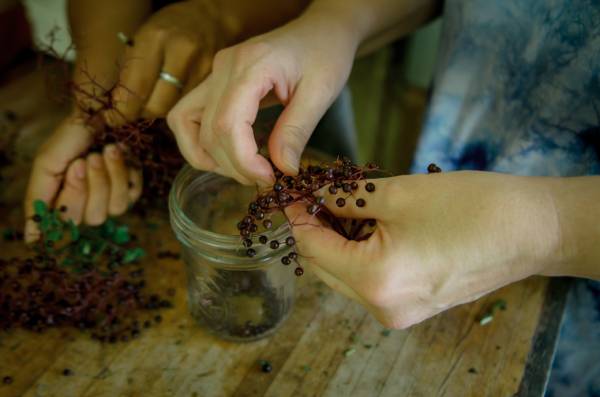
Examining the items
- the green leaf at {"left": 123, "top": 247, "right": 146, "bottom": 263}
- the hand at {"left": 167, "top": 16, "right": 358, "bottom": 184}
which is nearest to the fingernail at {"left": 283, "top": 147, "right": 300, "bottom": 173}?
the hand at {"left": 167, "top": 16, "right": 358, "bottom": 184}

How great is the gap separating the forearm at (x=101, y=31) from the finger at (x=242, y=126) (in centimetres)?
38

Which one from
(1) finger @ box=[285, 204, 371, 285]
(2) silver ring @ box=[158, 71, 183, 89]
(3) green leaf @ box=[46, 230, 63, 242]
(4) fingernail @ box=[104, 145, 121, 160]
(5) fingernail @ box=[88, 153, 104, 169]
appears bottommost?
(3) green leaf @ box=[46, 230, 63, 242]

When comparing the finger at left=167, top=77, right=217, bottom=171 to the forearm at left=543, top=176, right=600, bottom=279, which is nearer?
the forearm at left=543, top=176, right=600, bottom=279

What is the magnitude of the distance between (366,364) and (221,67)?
483mm

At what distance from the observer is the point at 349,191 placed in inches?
25.8

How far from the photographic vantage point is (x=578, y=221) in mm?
602

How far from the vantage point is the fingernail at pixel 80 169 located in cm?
97

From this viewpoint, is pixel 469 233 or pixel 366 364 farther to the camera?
pixel 366 364

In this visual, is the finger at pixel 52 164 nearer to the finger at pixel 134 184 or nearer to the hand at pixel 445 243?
the finger at pixel 134 184

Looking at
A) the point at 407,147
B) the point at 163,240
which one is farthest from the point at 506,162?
the point at 407,147

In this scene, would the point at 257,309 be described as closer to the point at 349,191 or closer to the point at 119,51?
the point at 349,191

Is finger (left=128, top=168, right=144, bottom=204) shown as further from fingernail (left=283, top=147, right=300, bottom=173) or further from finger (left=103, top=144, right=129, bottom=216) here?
fingernail (left=283, top=147, right=300, bottom=173)

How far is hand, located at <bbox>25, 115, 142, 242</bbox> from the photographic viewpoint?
3.15 feet

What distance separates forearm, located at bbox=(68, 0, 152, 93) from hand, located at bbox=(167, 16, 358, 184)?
0.31m
